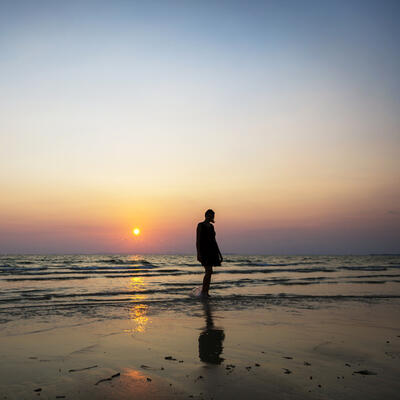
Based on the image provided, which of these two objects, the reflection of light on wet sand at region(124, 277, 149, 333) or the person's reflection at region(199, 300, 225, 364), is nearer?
the person's reflection at region(199, 300, 225, 364)

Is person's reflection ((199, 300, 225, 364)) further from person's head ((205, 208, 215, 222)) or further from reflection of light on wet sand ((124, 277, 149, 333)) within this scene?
person's head ((205, 208, 215, 222))

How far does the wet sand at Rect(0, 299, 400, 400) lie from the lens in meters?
3.09

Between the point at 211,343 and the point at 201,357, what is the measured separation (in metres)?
0.69

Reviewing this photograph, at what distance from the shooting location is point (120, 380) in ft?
10.9

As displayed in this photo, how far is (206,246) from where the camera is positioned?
1048 cm

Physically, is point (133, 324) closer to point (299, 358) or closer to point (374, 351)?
point (299, 358)

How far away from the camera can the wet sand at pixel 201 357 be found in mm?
3092

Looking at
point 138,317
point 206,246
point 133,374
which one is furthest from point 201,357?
point 206,246

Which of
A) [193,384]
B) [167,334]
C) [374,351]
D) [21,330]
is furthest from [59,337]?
[374,351]

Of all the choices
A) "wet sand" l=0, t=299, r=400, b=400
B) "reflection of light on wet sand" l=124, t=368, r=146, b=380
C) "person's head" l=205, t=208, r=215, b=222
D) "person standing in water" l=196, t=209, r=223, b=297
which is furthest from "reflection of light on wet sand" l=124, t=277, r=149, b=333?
"person's head" l=205, t=208, r=215, b=222

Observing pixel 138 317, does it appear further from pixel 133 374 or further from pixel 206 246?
pixel 206 246

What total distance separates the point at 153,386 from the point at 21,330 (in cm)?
343

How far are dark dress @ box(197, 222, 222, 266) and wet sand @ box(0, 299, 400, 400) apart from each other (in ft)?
11.8

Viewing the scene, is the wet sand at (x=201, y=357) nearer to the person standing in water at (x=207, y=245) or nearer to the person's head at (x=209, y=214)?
the person standing in water at (x=207, y=245)
